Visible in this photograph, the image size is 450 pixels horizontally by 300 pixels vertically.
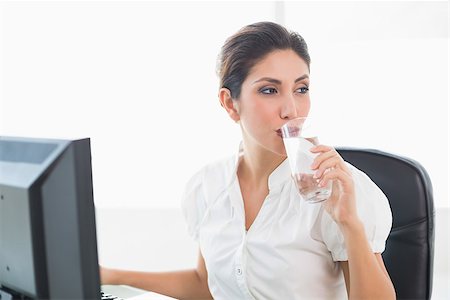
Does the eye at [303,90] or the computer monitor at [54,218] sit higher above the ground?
the eye at [303,90]

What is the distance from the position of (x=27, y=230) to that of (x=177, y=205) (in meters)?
2.64

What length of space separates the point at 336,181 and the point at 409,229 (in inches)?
8.7

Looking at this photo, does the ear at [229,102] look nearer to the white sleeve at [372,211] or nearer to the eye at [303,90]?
the eye at [303,90]

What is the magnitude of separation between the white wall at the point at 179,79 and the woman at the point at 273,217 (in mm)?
1499

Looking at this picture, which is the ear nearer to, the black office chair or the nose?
the nose

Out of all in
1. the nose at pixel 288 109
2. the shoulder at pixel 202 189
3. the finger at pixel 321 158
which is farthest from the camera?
the shoulder at pixel 202 189

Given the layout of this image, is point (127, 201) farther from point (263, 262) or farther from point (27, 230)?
point (27, 230)

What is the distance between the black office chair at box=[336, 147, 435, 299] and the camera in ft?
5.02

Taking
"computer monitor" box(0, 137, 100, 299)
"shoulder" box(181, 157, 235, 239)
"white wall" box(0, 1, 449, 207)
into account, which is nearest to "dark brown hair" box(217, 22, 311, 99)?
"shoulder" box(181, 157, 235, 239)

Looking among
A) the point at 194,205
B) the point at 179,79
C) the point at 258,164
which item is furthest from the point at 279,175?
the point at 179,79

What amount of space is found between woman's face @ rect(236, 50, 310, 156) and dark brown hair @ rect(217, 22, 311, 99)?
0.02 m

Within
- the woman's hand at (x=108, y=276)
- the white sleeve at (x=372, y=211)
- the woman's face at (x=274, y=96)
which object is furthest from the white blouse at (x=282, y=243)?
the woman's hand at (x=108, y=276)

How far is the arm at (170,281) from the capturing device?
5.60ft

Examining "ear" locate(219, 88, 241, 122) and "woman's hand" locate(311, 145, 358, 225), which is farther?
"ear" locate(219, 88, 241, 122)
